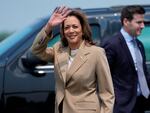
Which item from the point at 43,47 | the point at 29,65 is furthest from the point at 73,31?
the point at 29,65

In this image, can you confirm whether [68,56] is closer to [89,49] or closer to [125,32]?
[89,49]

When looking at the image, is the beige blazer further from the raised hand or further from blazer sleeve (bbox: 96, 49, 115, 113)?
the raised hand

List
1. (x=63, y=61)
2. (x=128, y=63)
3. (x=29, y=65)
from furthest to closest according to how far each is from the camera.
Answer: (x=29, y=65), (x=128, y=63), (x=63, y=61)

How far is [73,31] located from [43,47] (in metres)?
0.26

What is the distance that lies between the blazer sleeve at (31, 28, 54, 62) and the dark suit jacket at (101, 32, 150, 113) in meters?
0.62

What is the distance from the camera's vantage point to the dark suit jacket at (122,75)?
14.2 ft

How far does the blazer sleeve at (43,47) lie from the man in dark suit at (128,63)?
616 millimetres

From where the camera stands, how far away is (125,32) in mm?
4434

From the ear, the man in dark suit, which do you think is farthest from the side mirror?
the ear

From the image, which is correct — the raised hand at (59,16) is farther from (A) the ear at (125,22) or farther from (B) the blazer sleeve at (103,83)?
(A) the ear at (125,22)

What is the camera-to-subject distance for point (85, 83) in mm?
3689

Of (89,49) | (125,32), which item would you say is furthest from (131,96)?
(89,49)

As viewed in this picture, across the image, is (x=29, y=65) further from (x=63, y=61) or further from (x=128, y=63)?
(x=63, y=61)

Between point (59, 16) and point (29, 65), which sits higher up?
point (59, 16)
